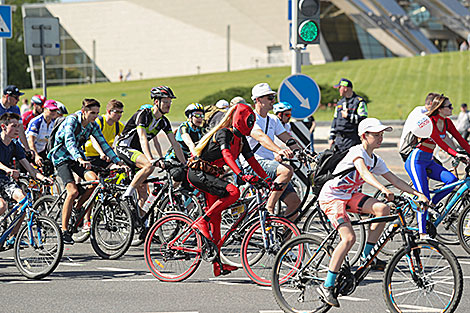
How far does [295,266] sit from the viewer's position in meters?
5.81

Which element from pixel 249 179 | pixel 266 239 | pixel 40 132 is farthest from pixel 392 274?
pixel 40 132

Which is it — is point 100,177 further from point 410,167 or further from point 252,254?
point 410,167

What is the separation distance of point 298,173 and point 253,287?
5.18 metres

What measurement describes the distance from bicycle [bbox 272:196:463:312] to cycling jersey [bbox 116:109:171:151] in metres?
3.61

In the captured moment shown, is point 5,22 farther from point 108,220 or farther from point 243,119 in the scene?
point 243,119

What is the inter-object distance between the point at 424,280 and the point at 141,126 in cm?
441

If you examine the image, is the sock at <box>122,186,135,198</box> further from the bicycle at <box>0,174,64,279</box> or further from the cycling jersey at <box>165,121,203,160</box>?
the cycling jersey at <box>165,121,203,160</box>

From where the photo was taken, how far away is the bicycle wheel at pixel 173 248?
277 inches

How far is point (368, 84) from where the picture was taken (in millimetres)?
46250

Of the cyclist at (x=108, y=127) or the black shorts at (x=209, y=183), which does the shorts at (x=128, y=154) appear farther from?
the black shorts at (x=209, y=183)

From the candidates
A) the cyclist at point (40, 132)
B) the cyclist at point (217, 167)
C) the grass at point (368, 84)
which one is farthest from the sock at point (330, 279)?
the grass at point (368, 84)

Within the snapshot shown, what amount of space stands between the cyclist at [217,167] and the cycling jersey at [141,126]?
1.96 meters

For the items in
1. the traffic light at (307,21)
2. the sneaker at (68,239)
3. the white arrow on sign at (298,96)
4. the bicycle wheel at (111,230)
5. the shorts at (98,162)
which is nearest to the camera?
the sneaker at (68,239)

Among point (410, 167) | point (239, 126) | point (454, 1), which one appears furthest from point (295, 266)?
point (454, 1)
